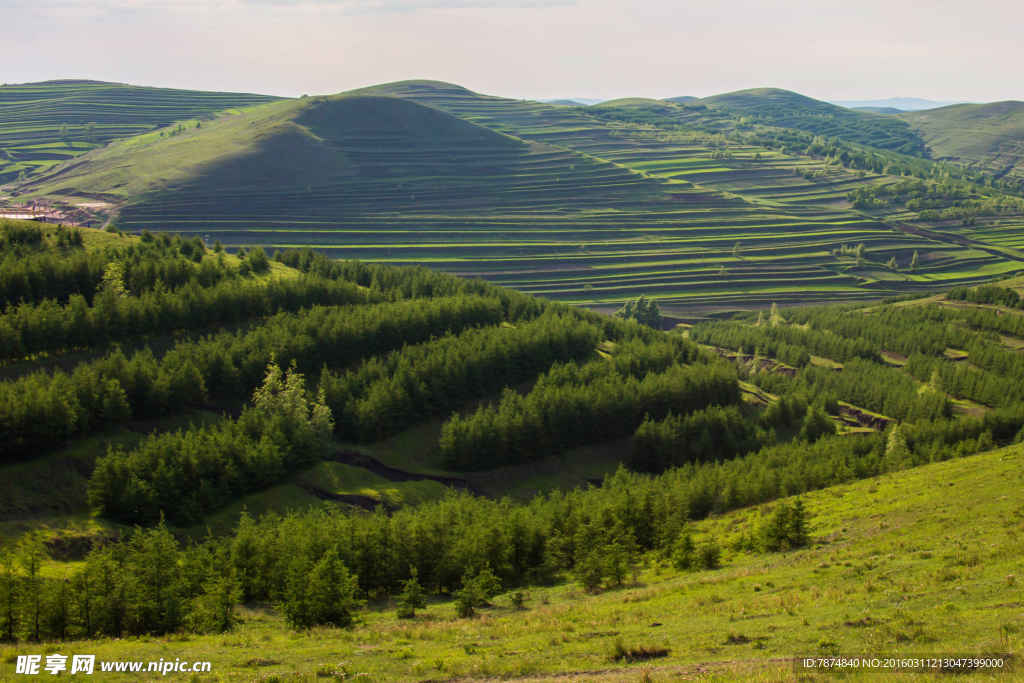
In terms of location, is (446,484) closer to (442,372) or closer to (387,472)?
(387,472)

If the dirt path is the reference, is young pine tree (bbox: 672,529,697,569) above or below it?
above

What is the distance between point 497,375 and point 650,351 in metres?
32.9

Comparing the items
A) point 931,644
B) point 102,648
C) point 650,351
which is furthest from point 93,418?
point 650,351

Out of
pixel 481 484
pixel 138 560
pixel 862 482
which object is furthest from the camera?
pixel 481 484

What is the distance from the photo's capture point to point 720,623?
31422 millimetres

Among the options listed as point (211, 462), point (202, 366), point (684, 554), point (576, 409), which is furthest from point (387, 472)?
point (684, 554)

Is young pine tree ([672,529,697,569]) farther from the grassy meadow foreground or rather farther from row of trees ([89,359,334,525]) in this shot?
row of trees ([89,359,334,525])

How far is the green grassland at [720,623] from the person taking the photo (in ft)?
82.2

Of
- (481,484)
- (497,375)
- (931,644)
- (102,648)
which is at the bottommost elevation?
(481,484)

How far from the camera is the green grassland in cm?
2505

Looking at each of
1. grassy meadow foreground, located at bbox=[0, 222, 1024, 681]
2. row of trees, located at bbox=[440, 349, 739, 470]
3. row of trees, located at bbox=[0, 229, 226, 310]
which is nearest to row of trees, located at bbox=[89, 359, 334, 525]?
grassy meadow foreground, located at bbox=[0, 222, 1024, 681]

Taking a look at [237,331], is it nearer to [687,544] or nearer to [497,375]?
[497,375]

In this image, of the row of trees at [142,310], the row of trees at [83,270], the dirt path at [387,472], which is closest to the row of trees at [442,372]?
the dirt path at [387,472]

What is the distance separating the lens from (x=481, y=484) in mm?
95062
